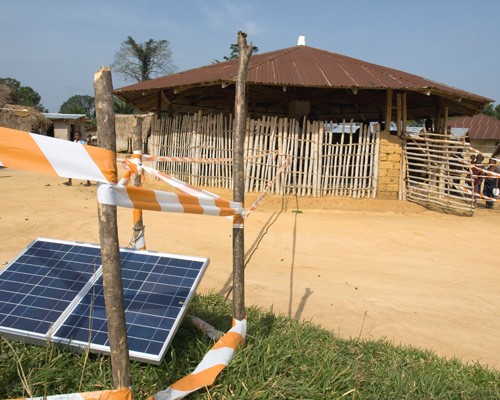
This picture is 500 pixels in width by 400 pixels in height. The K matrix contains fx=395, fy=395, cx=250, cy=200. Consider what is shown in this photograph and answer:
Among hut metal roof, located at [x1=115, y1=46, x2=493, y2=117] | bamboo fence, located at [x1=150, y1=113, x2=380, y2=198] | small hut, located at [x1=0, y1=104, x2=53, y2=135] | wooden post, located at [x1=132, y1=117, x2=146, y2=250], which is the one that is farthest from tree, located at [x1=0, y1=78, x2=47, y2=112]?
wooden post, located at [x1=132, y1=117, x2=146, y2=250]

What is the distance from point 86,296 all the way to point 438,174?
955cm

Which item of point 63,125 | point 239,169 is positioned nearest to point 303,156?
point 239,169

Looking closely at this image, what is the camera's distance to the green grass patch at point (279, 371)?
2.24 m

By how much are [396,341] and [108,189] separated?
9.94 feet

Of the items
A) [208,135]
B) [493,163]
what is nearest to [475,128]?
[493,163]

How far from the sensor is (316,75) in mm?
10391

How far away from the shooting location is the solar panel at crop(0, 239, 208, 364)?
232cm

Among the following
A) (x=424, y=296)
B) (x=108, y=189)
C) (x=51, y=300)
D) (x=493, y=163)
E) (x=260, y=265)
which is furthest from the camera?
(x=493, y=163)

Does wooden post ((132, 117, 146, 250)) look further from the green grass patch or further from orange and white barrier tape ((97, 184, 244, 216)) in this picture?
orange and white barrier tape ((97, 184, 244, 216))

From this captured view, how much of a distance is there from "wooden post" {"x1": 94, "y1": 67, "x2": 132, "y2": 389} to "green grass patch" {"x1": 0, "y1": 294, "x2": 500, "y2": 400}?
37 centimetres

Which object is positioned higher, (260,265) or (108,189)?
(108,189)

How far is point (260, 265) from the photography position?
18.6 feet

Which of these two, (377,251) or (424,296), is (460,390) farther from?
(377,251)

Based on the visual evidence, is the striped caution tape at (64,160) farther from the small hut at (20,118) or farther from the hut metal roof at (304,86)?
the small hut at (20,118)
